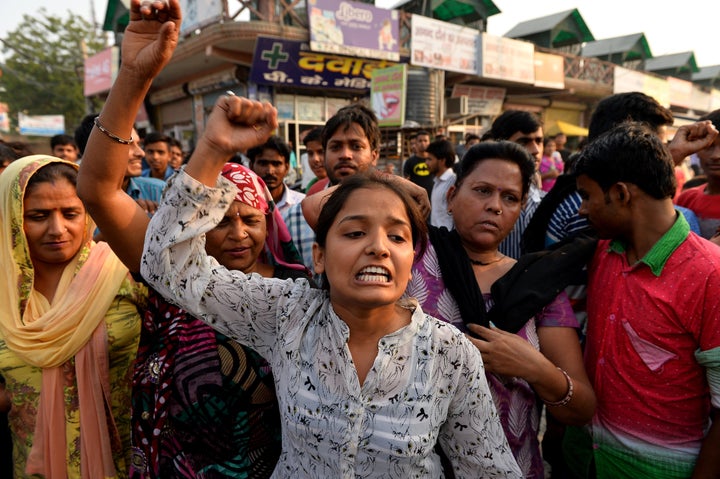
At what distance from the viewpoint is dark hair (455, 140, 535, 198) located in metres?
1.69

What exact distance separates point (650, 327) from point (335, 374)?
1001 millimetres

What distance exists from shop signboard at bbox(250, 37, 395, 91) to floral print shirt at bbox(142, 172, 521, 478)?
9.97 meters

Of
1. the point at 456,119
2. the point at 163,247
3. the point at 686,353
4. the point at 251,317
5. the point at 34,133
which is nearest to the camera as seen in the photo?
the point at 163,247

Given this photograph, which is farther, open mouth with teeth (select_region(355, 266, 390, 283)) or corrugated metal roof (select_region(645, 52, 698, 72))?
corrugated metal roof (select_region(645, 52, 698, 72))

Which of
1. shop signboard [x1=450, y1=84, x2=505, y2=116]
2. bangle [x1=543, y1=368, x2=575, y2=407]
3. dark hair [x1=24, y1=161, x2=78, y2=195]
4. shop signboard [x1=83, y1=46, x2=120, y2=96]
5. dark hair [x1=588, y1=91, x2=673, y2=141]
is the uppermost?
shop signboard [x1=83, y1=46, x2=120, y2=96]

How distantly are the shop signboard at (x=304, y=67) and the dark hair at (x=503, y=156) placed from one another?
946cm

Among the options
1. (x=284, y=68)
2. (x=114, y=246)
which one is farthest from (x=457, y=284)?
(x=284, y=68)

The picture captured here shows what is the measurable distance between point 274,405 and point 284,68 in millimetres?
10612

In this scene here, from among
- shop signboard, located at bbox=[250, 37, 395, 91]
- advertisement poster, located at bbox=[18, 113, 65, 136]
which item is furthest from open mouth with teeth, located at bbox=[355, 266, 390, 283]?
advertisement poster, located at bbox=[18, 113, 65, 136]

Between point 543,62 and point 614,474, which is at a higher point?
point 543,62

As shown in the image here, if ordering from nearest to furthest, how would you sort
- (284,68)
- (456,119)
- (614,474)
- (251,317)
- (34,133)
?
(251,317) < (614,474) < (284,68) < (456,119) < (34,133)

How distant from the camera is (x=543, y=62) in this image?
50.4 feet

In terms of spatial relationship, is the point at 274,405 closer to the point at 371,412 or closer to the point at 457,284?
the point at 371,412

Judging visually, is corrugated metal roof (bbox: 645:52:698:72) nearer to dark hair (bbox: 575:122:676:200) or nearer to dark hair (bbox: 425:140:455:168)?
dark hair (bbox: 425:140:455:168)
